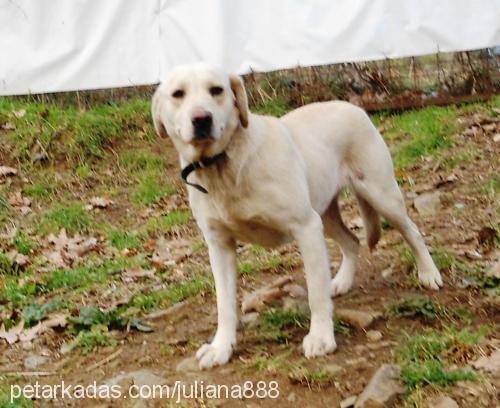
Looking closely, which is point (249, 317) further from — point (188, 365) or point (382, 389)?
point (382, 389)

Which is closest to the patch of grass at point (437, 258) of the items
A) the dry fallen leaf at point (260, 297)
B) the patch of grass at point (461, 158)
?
the dry fallen leaf at point (260, 297)

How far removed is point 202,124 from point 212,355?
1.03 m

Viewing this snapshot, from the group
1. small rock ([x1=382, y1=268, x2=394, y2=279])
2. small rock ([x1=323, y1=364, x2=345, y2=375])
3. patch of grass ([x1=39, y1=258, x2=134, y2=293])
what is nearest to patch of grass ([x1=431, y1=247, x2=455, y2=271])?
small rock ([x1=382, y1=268, x2=394, y2=279])

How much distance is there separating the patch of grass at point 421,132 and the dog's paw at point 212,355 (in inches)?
150

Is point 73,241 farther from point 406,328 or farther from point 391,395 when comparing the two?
point 391,395

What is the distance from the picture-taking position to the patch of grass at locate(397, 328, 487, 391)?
3.28 m

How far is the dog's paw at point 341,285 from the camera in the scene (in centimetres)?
A: 483

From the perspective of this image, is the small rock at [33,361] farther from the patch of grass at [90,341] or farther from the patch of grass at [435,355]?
the patch of grass at [435,355]

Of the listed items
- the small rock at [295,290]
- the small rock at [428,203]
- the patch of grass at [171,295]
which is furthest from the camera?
the small rock at [428,203]

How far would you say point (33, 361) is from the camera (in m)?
4.30

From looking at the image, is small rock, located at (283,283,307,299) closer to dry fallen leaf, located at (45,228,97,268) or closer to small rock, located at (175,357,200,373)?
small rock, located at (175,357,200,373)

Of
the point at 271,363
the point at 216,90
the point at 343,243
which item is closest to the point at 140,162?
the point at 343,243

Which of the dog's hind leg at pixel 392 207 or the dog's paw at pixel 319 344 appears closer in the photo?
the dog's paw at pixel 319 344

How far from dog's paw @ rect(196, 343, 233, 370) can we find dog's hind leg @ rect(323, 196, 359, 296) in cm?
108
